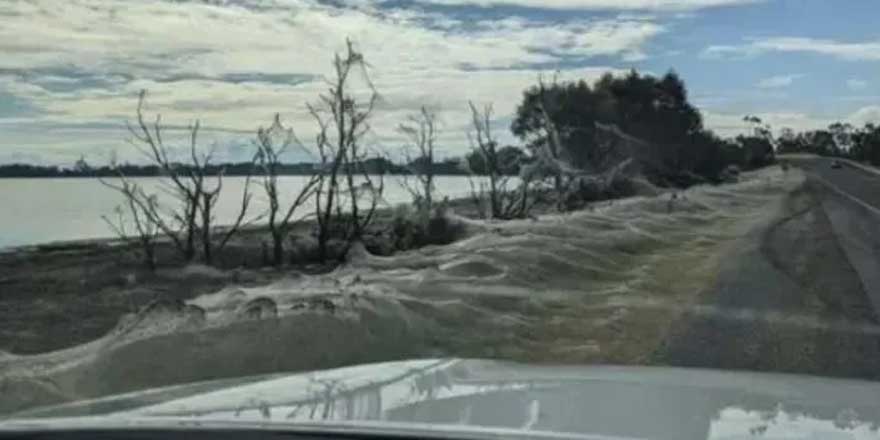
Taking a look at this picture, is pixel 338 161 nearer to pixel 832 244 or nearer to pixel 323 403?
pixel 832 244

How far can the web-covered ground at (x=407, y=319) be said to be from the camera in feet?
30.1

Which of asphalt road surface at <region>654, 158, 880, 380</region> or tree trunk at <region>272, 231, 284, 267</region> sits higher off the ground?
tree trunk at <region>272, 231, 284, 267</region>

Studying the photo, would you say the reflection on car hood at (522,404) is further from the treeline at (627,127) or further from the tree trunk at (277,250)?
the treeline at (627,127)

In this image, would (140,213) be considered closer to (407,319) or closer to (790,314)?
(407,319)

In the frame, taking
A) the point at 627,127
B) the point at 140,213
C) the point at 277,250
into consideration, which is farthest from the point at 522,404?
the point at 627,127

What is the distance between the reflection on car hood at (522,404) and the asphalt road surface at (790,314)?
237 inches

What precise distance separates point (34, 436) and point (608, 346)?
861 centimetres

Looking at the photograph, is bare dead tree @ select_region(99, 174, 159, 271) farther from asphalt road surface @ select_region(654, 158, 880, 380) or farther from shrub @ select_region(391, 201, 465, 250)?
asphalt road surface @ select_region(654, 158, 880, 380)

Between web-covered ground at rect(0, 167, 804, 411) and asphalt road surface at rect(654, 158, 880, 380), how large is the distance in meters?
0.36

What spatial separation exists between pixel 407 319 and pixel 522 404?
8470 mm

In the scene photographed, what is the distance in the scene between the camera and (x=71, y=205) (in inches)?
915

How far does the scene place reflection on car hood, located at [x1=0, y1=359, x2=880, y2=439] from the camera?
2982mm

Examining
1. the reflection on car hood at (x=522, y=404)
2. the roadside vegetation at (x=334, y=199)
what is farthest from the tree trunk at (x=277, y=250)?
the reflection on car hood at (x=522, y=404)

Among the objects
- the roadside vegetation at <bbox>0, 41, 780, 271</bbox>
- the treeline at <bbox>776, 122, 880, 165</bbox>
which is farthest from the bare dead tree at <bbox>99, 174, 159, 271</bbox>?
the treeline at <bbox>776, 122, 880, 165</bbox>
